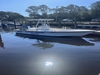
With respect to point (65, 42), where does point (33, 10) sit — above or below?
above

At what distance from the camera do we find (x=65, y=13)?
78062mm

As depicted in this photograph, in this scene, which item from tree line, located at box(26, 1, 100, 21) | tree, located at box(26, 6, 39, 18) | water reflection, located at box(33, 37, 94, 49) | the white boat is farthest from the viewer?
tree, located at box(26, 6, 39, 18)

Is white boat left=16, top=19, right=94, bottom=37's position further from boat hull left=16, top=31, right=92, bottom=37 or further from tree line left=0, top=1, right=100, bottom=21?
tree line left=0, top=1, right=100, bottom=21

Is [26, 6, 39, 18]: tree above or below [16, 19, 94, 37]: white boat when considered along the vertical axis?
above

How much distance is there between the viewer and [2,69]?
31.6 ft

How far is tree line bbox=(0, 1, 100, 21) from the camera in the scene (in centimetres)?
6738

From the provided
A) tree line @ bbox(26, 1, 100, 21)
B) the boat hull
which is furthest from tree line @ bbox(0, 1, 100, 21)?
the boat hull

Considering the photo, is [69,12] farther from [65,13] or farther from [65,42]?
[65,42]

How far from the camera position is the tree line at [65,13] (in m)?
67.4

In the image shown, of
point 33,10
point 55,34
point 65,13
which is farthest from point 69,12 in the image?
point 55,34

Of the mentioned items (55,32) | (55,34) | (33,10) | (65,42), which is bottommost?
(65,42)

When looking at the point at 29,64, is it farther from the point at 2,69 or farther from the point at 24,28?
the point at 24,28

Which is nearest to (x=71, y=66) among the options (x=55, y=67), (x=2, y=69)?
(x=55, y=67)

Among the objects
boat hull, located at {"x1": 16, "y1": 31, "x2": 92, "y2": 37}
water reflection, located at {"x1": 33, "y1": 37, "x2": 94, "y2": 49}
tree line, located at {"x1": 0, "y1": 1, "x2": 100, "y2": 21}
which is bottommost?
water reflection, located at {"x1": 33, "y1": 37, "x2": 94, "y2": 49}
